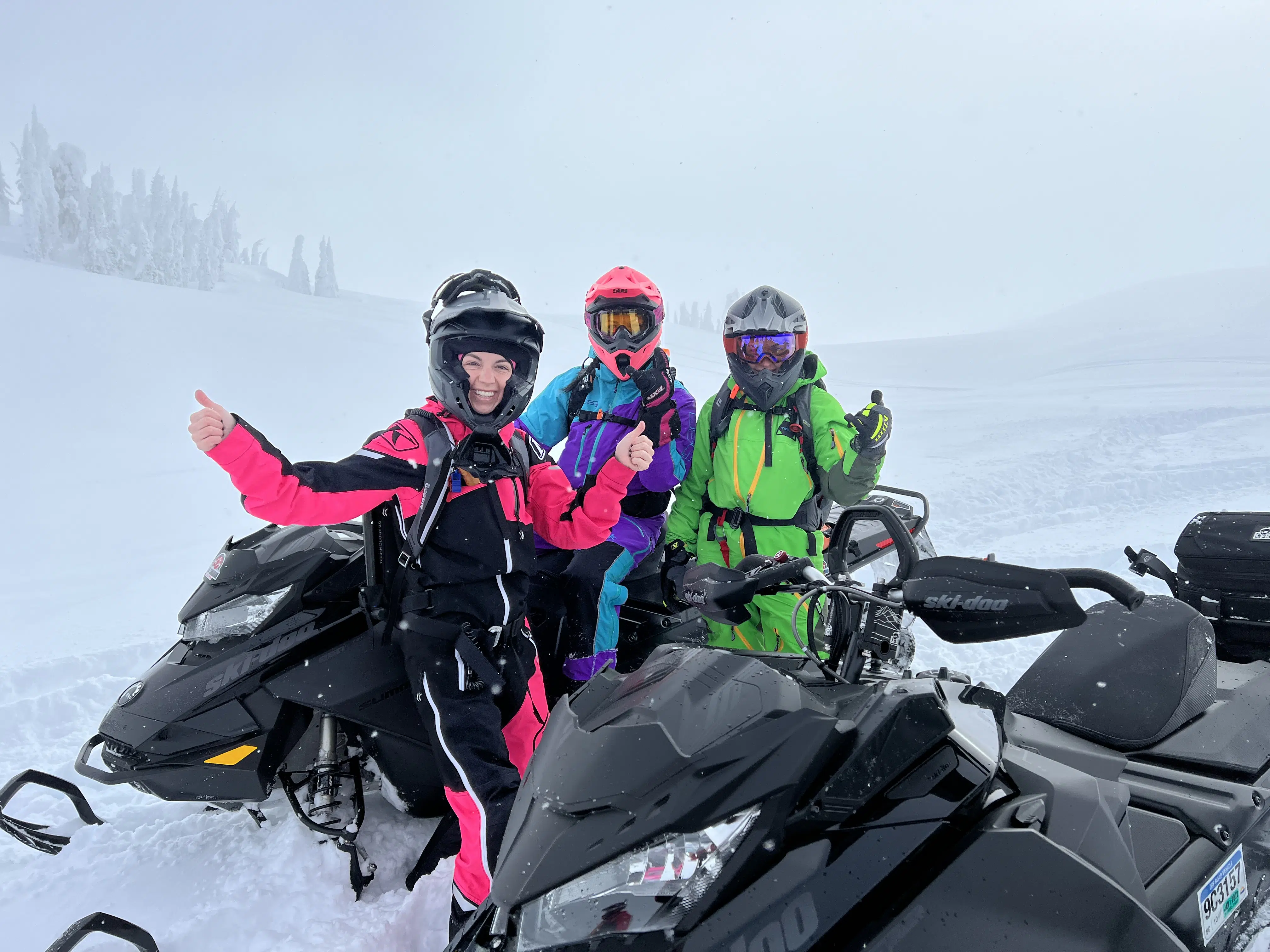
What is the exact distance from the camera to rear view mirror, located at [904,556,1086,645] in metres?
1.27

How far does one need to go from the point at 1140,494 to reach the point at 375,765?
28.8ft

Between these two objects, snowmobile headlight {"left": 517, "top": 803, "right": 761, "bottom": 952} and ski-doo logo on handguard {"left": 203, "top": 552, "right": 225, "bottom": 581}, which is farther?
ski-doo logo on handguard {"left": 203, "top": 552, "right": 225, "bottom": 581}

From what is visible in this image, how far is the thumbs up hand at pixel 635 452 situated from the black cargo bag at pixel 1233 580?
2228 millimetres

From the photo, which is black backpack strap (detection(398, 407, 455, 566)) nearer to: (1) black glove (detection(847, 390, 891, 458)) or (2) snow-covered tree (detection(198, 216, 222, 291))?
(1) black glove (detection(847, 390, 891, 458))

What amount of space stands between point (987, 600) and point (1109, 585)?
212mm

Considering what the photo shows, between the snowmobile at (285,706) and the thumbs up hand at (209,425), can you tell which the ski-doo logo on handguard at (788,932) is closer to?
the snowmobile at (285,706)

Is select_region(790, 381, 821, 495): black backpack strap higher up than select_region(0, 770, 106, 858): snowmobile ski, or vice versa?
select_region(790, 381, 821, 495): black backpack strap

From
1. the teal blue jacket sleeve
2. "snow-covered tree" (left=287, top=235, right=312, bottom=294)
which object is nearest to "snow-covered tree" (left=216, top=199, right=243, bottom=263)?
"snow-covered tree" (left=287, top=235, right=312, bottom=294)

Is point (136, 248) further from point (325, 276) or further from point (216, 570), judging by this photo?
point (216, 570)

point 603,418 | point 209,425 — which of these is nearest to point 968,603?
point 209,425

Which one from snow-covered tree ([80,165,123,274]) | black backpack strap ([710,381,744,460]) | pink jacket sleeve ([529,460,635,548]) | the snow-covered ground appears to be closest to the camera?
the snow-covered ground

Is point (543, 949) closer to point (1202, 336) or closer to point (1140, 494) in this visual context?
point (1140, 494)

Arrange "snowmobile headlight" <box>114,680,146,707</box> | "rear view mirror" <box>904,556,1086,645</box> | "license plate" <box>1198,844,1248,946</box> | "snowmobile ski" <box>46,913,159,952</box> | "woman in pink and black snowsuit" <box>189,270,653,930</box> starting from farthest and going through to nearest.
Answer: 1. "snowmobile headlight" <box>114,680,146,707</box>
2. "woman in pink and black snowsuit" <box>189,270,653,930</box>
3. "snowmobile ski" <box>46,913,159,952</box>
4. "license plate" <box>1198,844,1248,946</box>
5. "rear view mirror" <box>904,556,1086,645</box>

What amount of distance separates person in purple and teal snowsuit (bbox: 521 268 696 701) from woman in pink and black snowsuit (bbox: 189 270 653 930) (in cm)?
43
